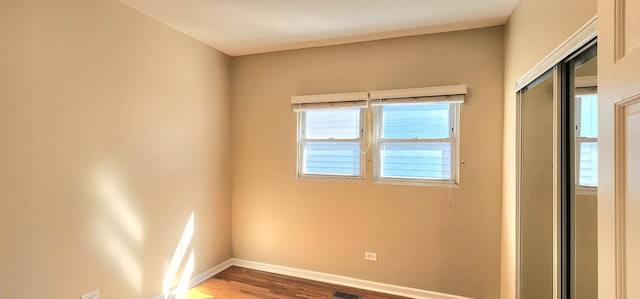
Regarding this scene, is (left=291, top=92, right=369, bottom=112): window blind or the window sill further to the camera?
(left=291, top=92, right=369, bottom=112): window blind

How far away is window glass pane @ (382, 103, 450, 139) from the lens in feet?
9.47

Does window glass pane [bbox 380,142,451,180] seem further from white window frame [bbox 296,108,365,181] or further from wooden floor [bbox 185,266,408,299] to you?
wooden floor [bbox 185,266,408,299]

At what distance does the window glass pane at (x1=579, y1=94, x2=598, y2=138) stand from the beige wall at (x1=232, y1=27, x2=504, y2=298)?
1.27 metres

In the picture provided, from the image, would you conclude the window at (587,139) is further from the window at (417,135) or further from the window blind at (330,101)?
the window blind at (330,101)

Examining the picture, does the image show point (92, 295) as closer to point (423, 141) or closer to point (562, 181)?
point (423, 141)

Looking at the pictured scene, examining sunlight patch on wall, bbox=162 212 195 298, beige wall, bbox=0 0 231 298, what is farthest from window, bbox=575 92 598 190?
sunlight patch on wall, bbox=162 212 195 298

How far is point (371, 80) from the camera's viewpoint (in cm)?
306

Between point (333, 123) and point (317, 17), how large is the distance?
117 cm

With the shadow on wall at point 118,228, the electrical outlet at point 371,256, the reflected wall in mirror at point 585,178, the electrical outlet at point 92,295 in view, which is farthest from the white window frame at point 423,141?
the electrical outlet at point 92,295

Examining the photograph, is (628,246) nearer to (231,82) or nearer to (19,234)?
(19,234)

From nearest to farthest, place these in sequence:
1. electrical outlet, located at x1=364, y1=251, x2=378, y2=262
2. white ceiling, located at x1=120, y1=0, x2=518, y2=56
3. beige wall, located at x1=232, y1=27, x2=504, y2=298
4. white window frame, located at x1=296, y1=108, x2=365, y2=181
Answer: white ceiling, located at x1=120, y1=0, x2=518, y2=56, beige wall, located at x1=232, y1=27, x2=504, y2=298, electrical outlet, located at x1=364, y1=251, x2=378, y2=262, white window frame, located at x1=296, y1=108, x2=365, y2=181

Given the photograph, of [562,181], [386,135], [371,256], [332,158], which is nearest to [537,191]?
[562,181]

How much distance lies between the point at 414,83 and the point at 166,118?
2.47 metres

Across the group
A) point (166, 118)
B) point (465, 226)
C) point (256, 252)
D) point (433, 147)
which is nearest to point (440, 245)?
point (465, 226)
